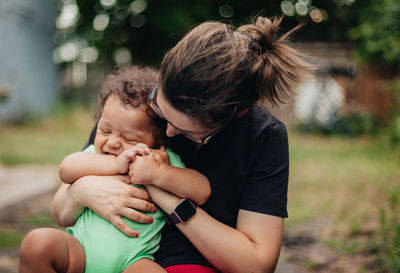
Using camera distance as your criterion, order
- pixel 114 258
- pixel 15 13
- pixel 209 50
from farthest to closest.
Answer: pixel 15 13
pixel 114 258
pixel 209 50

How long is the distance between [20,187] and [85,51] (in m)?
8.20

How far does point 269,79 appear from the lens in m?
1.46

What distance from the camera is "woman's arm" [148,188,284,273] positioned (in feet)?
4.65

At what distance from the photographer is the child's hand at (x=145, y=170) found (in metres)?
1.48

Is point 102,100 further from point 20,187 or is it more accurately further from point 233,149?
point 20,187

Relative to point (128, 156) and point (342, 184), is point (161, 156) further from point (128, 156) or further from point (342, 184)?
point (342, 184)

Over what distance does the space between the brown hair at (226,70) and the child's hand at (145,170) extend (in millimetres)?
250

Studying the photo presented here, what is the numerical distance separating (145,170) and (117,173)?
0.64ft

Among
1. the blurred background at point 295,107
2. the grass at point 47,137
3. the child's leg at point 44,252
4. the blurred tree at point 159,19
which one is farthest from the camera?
the blurred tree at point 159,19

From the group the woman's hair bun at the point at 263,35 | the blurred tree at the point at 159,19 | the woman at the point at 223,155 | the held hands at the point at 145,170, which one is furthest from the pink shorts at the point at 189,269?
the blurred tree at the point at 159,19

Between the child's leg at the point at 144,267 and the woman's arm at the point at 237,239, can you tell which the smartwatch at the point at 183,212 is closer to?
the woman's arm at the point at 237,239

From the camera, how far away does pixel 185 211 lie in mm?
1445

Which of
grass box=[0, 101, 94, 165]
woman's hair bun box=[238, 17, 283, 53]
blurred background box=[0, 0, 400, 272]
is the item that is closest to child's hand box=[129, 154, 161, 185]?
woman's hair bun box=[238, 17, 283, 53]

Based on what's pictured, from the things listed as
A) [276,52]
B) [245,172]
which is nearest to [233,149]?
[245,172]
